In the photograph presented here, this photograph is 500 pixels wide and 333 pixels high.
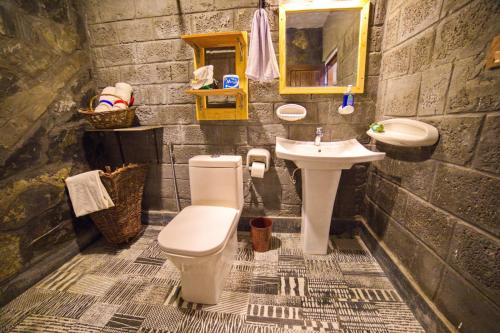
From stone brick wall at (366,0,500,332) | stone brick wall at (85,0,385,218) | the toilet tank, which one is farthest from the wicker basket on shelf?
stone brick wall at (366,0,500,332)

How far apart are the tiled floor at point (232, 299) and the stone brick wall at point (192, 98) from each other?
0.53 m

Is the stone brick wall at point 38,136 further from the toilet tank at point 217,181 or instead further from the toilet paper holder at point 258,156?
the toilet paper holder at point 258,156

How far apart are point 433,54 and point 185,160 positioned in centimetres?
188

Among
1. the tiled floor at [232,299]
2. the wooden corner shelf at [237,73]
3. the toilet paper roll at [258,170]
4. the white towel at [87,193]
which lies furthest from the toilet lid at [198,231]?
the wooden corner shelf at [237,73]

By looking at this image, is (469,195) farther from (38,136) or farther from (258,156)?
(38,136)

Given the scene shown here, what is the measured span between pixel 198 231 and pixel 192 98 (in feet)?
3.79

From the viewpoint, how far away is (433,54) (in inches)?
42.9

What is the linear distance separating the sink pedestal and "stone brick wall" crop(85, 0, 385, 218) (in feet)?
0.94

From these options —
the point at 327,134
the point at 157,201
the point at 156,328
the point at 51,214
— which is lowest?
the point at 156,328

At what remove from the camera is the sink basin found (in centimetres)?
126

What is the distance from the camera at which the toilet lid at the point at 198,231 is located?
106 cm

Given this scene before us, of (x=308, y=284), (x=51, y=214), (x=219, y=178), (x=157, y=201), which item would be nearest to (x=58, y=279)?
(x=51, y=214)

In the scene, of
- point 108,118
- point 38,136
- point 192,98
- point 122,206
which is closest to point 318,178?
point 192,98

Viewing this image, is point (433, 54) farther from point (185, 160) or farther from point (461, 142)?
point (185, 160)
